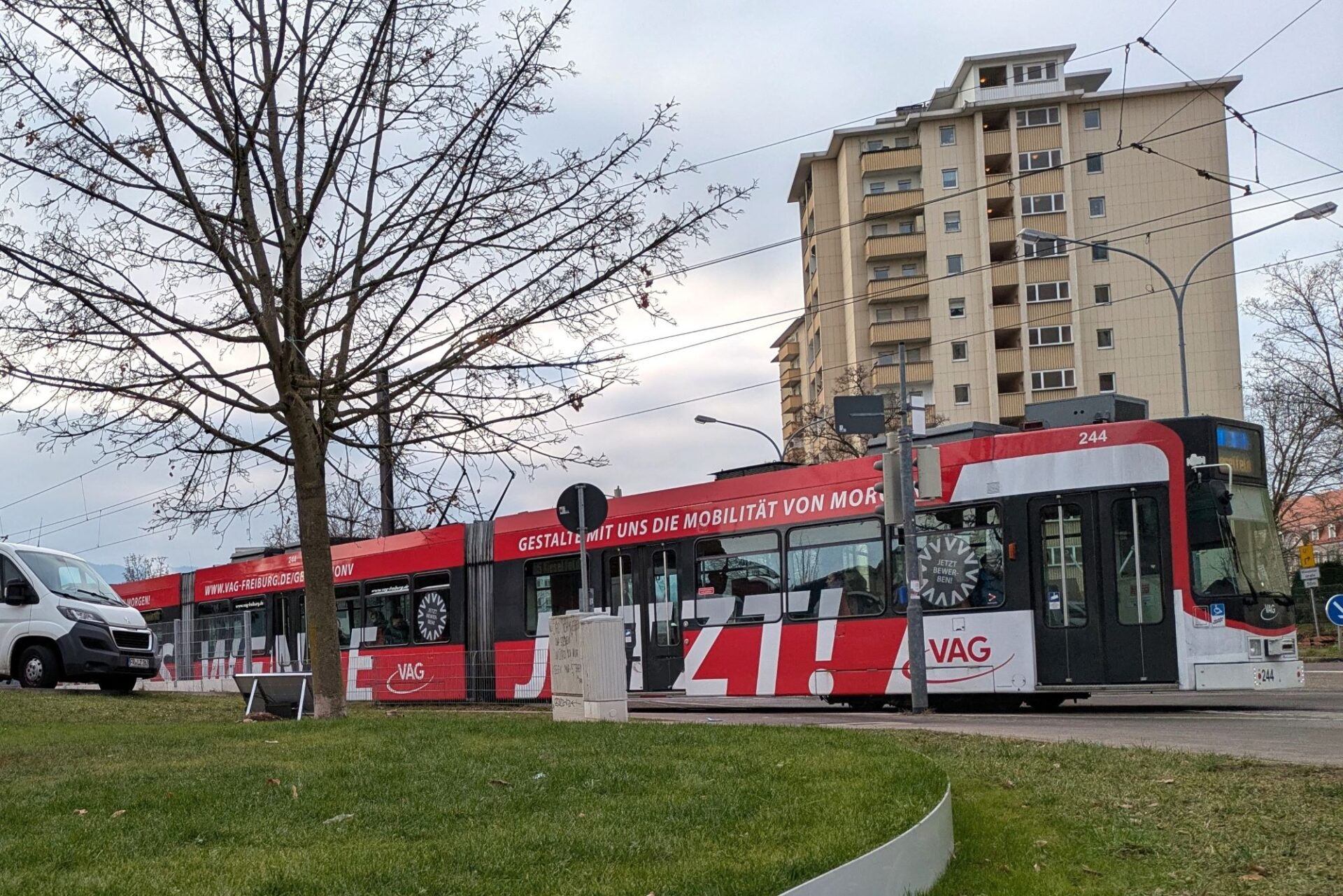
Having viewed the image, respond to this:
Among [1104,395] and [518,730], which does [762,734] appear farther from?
[1104,395]

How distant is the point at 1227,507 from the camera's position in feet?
49.7

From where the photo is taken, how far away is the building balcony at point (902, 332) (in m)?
66.1

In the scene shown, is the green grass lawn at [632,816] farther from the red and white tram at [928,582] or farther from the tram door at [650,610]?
the tram door at [650,610]

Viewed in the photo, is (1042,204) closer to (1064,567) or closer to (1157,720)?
(1064,567)

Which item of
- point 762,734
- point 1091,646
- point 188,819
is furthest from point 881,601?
point 188,819

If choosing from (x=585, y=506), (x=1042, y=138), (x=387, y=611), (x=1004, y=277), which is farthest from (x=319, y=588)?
(x=1042, y=138)

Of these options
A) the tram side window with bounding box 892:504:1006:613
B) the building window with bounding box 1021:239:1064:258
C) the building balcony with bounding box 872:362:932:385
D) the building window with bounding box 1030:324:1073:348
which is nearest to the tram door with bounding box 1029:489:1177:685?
the tram side window with bounding box 892:504:1006:613

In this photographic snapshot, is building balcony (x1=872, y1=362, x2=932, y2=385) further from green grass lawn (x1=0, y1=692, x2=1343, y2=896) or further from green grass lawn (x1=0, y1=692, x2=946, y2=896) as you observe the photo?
green grass lawn (x1=0, y1=692, x2=1343, y2=896)

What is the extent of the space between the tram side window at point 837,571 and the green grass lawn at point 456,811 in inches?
271

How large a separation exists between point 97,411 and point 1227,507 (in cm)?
1156

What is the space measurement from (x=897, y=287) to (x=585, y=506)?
52.6 m

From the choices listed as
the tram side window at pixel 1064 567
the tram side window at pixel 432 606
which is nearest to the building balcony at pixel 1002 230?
the tram side window at pixel 432 606

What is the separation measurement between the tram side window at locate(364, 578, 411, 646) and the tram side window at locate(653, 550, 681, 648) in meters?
6.50

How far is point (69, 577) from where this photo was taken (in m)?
21.9
